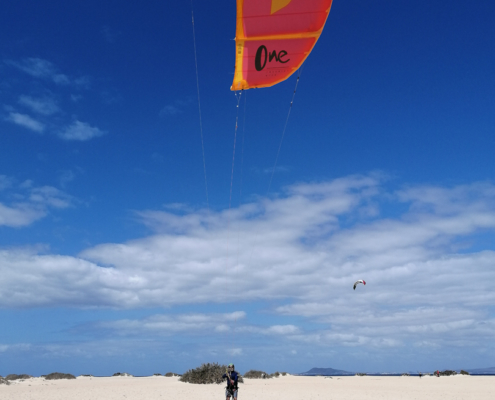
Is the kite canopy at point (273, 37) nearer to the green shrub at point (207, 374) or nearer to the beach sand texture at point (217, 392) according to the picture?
the beach sand texture at point (217, 392)

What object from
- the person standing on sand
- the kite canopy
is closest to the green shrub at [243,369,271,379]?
the person standing on sand

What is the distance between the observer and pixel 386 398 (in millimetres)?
22016

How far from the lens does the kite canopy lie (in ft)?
45.0

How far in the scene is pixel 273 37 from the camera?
14133 mm

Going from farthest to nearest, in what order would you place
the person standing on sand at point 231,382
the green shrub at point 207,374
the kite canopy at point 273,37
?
the green shrub at point 207,374, the person standing on sand at point 231,382, the kite canopy at point 273,37

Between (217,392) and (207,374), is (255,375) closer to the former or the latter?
(207,374)

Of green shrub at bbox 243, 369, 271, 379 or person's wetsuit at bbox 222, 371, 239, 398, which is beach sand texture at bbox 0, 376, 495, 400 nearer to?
person's wetsuit at bbox 222, 371, 239, 398

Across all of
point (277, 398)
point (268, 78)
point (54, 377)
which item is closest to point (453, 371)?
point (277, 398)

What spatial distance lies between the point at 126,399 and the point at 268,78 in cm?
1588

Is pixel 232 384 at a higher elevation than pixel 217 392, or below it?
below

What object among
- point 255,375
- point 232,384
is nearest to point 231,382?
point 232,384

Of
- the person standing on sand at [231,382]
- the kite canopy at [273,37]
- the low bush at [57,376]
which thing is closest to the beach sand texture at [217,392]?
the person standing on sand at [231,382]

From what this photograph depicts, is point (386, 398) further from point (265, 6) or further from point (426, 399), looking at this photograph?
point (265, 6)

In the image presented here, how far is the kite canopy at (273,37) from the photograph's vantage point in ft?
45.0
